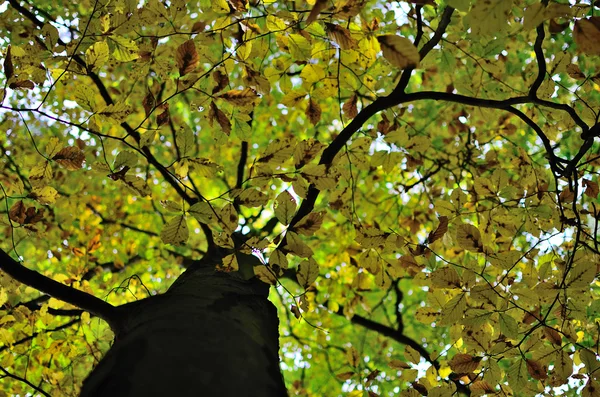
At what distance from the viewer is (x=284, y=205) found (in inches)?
54.5

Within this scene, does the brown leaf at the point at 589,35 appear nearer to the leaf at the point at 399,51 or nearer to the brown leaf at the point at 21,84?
the leaf at the point at 399,51

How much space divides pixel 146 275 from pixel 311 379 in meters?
2.15

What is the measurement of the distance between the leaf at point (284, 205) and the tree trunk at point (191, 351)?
346 mm

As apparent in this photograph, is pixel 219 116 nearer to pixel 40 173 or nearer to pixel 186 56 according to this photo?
pixel 186 56

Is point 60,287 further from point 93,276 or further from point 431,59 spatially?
point 93,276

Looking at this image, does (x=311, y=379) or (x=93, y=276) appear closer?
(x=93, y=276)

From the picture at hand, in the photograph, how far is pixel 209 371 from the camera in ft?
3.21

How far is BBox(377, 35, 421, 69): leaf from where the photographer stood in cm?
87

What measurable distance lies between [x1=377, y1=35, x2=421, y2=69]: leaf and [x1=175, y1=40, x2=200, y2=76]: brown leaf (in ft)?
2.22

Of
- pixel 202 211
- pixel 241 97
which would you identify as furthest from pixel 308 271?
pixel 241 97

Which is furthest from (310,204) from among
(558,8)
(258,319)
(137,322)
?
(558,8)

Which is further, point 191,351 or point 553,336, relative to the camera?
point 553,336

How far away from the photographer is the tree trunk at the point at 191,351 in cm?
94

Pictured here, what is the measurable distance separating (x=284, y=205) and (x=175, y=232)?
14.2 inches
